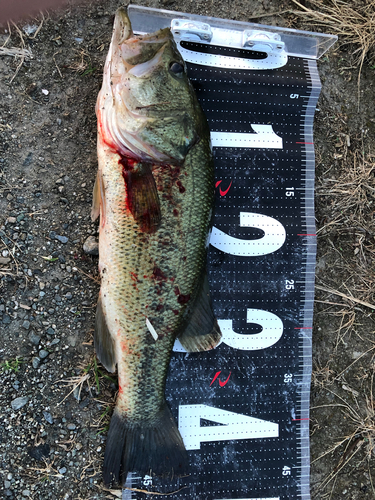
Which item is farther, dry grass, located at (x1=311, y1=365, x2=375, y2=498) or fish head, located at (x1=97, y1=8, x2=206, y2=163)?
dry grass, located at (x1=311, y1=365, x2=375, y2=498)

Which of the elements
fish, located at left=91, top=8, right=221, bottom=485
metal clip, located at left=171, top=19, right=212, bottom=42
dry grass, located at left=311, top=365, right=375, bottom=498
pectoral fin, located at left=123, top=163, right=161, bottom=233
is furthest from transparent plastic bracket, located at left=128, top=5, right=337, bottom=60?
dry grass, located at left=311, top=365, right=375, bottom=498

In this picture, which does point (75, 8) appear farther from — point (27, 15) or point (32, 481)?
point (32, 481)

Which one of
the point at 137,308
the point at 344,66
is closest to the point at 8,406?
the point at 137,308

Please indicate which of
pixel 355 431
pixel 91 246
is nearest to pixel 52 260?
pixel 91 246

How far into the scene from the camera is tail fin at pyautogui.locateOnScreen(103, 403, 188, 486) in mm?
2428

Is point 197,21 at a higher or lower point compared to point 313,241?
higher

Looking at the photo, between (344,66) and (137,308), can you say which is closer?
(137,308)

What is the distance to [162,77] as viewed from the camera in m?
2.20

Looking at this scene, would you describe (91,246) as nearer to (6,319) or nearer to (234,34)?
(6,319)

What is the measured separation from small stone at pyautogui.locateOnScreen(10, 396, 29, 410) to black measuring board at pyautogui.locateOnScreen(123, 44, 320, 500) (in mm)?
1063

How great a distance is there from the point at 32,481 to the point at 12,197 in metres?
2.05

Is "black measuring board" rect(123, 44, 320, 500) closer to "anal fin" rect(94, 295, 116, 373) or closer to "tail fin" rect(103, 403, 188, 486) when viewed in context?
"tail fin" rect(103, 403, 188, 486)

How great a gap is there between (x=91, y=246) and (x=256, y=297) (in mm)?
1345

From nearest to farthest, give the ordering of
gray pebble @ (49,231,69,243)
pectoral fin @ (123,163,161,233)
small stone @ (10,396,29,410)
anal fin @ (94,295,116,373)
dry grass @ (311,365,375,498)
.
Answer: pectoral fin @ (123,163,161,233) < anal fin @ (94,295,116,373) < small stone @ (10,396,29,410) < gray pebble @ (49,231,69,243) < dry grass @ (311,365,375,498)
